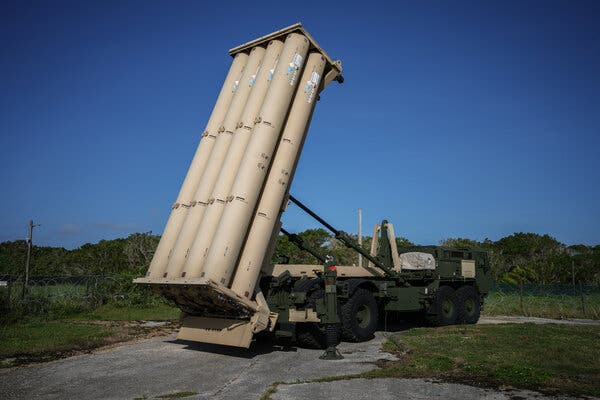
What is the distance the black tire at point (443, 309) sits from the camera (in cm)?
1437

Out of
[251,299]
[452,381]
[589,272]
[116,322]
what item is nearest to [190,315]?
[251,299]

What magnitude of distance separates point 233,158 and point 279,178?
0.96 m

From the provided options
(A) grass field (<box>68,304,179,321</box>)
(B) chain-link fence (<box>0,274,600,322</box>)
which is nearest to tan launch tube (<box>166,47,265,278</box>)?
(B) chain-link fence (<box>0,274,600,322</box>)

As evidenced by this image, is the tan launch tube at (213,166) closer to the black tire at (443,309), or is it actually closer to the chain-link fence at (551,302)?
the black tire at (443,309)

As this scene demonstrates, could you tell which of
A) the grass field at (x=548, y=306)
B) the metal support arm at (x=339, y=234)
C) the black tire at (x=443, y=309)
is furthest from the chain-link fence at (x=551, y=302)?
the metal support arm at (x=339, y=234)

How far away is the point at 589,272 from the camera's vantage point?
42.9 metres

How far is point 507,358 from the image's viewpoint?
342 inches

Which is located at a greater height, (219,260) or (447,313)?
(447,313)

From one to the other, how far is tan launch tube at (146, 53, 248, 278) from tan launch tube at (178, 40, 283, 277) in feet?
2.34

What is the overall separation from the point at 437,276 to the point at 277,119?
746cm

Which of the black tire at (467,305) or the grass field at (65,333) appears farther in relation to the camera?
the black tire at (467,305)

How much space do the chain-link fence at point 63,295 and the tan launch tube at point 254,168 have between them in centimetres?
941

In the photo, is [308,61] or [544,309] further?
[544,309]

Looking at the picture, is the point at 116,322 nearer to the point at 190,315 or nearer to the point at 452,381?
the point at 190,315
